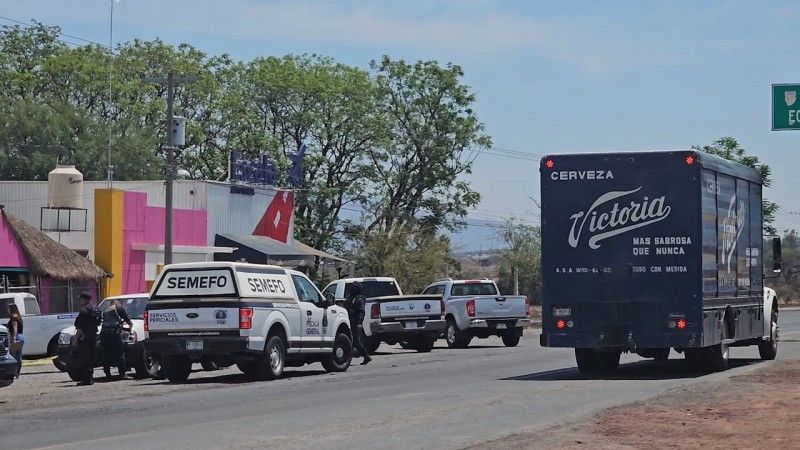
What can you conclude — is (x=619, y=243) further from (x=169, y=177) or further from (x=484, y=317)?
(x=169, y=177)

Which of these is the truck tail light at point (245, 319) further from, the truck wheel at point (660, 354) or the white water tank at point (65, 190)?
the white water tank at point (65, 190)

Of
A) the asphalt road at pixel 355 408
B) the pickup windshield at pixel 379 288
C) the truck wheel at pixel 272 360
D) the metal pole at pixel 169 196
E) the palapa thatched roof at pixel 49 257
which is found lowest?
the asphalt road at pixel 355 408

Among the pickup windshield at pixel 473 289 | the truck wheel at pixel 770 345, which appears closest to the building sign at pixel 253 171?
the pickup windshield at pixel 473 289

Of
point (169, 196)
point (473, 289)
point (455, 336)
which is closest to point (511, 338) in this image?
point (455, 336)

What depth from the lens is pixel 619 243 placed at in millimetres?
21562

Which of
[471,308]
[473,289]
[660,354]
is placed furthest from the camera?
[473,289]

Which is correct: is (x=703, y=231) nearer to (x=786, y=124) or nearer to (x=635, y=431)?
(x=786, y=124)

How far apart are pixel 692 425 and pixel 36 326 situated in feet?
62.8

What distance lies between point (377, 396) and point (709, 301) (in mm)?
6095

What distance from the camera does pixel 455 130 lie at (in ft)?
247

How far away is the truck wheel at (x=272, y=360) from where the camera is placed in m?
23.1

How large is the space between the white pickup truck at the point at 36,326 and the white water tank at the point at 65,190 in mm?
18835

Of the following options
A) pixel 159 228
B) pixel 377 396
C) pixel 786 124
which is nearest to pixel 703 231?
pixel 786 124

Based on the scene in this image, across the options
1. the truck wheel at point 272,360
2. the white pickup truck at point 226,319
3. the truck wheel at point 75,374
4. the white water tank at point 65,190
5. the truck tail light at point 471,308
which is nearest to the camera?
the white pickup truck at point 226,319
